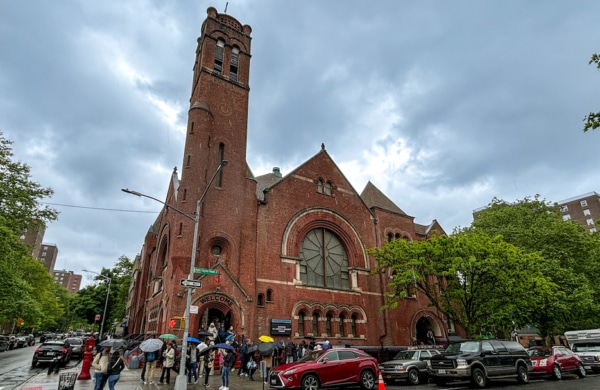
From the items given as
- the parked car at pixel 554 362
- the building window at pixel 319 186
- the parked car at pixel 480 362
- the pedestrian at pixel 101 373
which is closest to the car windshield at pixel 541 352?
the parked car at pixel 554 362

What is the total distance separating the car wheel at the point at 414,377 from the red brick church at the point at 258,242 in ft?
32.7

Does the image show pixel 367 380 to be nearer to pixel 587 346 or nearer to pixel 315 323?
pixel 315 323

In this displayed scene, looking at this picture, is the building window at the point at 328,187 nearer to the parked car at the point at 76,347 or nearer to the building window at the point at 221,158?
the building window at the point at 221,158

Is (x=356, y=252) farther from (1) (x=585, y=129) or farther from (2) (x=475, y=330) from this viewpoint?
(1) (x=585, y=129)

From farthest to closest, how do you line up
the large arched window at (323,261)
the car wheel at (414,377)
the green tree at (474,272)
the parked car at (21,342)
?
the parked car at (21,342)
the large arched window at (323,261)
the green tree at (474,272)
the car wheel at (414,377)

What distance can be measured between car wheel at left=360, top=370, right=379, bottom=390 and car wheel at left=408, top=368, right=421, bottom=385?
9.70ft

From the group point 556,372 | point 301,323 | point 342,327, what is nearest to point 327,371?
point 301,323

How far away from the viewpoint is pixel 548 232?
3278 centimetres

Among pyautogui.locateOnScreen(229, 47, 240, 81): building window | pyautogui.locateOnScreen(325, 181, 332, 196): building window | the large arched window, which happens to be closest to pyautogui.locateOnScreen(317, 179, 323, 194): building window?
pyautogui.locateOnScreen(325, 181, 332, 196): building window

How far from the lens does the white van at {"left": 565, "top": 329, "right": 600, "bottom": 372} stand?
2192cm

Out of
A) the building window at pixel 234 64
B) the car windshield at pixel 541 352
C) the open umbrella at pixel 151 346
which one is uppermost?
the building window at pixel 234 64

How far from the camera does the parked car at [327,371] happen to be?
12.4 meters

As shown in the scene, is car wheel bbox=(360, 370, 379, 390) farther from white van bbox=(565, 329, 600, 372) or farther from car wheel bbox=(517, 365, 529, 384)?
white van bbox=(565, 329, 600, 372)

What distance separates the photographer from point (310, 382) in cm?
1269
